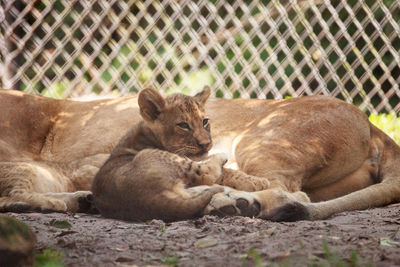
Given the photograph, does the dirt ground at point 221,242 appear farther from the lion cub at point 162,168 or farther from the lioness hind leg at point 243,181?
the lioness hind leg at point 243,181

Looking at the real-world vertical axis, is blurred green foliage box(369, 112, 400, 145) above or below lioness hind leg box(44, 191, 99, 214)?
below

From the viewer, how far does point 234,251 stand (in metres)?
2.26

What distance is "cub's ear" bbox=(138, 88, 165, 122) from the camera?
322cm

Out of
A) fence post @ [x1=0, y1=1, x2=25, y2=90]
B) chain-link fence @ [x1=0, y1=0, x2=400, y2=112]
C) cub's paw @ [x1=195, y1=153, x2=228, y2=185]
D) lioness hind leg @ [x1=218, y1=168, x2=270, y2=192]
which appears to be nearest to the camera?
cub's paw @ [x1=195, y1=153, x2=228, y2=185]

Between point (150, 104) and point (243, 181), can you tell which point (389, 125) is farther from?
point (150, 104)

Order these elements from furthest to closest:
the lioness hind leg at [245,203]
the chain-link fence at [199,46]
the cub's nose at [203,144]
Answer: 1. the chain-link fence at [199,46]
2. the cub's nose at [203,144]
3. the lioness hind leg at [245,203]

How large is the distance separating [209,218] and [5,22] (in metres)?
4.13

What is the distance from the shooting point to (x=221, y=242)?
2398 mm

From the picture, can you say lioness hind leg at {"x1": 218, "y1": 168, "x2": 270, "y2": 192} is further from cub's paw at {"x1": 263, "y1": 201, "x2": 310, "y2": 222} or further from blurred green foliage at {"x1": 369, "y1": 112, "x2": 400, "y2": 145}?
blurred green foliage at {"x1": 369, "y1": 112, "x2": 400, "y2": 145}

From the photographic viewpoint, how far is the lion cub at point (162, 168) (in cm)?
283

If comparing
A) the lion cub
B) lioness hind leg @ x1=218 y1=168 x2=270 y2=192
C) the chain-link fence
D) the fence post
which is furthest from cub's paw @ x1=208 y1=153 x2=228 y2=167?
the fence post

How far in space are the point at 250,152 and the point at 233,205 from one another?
36.7 inches

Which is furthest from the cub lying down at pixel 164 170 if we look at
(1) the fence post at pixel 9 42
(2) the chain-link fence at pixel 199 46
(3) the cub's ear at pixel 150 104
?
(1) the fence post at pixel 9 42

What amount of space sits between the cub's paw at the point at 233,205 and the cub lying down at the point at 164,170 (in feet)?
0.14
